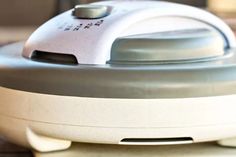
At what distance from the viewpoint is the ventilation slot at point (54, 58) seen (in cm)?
53

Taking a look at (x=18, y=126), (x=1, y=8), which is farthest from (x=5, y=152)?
(x=1, y=8)

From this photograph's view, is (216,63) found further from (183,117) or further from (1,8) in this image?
(1,8)

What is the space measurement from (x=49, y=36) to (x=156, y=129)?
0.18 metres

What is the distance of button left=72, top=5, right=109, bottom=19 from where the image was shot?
22.0 inches

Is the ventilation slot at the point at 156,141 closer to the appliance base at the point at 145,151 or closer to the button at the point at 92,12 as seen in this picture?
the appliance base at the point at 145,151

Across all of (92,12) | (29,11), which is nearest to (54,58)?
(92,12)

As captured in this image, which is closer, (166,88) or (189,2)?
(166,88)

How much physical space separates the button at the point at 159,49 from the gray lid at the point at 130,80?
0.08ft

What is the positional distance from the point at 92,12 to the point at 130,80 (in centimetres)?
13

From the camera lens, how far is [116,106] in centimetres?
46

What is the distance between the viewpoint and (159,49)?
0.52m

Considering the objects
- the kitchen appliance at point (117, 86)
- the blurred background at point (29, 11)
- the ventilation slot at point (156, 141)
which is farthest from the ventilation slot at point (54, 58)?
the blurred background at point (29, 11)

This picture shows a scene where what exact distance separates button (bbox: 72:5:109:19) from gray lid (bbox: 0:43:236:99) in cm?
9

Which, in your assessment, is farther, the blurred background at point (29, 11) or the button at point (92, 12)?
the blurred background at point (29, 11)
